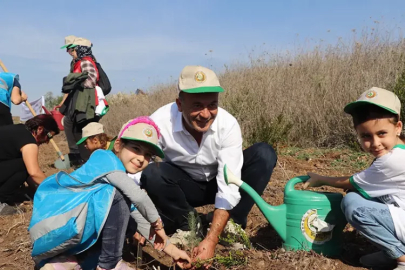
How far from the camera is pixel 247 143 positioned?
6242mm

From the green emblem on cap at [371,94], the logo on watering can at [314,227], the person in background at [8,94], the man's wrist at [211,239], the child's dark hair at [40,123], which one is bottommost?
the man's wrist at [211,239]

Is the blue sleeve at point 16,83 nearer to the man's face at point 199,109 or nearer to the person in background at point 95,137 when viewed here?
the person in background at point 95,137

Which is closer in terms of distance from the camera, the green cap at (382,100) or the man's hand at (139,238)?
the green cap at (382,100)

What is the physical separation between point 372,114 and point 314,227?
71 centimetres

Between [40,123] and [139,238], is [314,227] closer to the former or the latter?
[139,238]

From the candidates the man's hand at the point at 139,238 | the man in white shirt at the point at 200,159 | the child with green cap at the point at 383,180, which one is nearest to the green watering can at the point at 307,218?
the child with green cap at the point at 383,180

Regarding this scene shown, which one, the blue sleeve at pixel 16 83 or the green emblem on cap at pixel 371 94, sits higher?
the green emblem on cap at pixel 371 94

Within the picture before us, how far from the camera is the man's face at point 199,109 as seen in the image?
2.45m

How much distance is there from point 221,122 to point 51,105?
16330 millimetres

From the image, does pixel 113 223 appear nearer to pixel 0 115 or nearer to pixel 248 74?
pixel 0 115

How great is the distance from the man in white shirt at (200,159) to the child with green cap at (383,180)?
77 centimetres

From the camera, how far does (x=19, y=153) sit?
407 centimetres

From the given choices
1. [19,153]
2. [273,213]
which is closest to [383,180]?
[273,213]

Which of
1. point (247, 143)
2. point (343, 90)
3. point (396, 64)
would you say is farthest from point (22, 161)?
point (396, 64)
